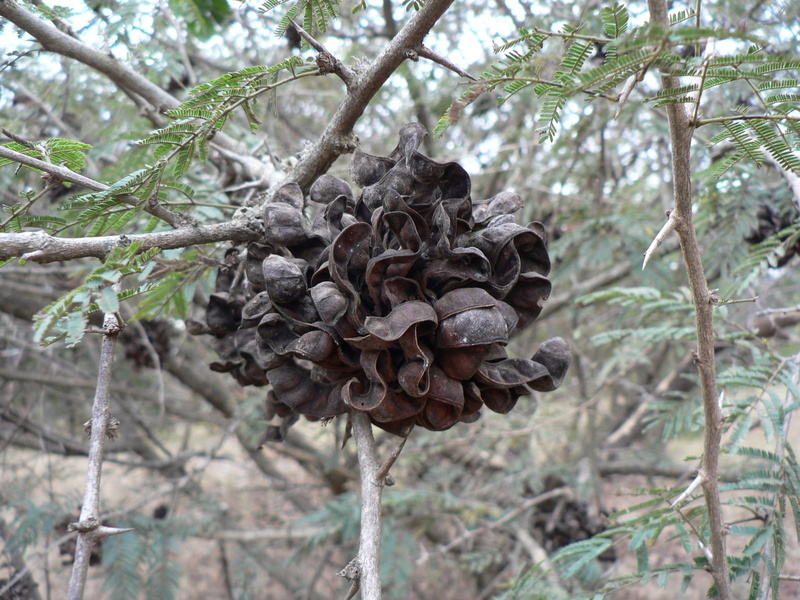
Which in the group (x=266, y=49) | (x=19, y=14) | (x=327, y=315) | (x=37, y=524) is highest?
(x=266, y=49)

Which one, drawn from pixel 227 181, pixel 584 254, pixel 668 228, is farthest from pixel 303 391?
pixel 584 254

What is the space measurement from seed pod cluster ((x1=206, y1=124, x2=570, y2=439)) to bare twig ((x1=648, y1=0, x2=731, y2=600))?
339mm

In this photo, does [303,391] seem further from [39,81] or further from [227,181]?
[39,81]

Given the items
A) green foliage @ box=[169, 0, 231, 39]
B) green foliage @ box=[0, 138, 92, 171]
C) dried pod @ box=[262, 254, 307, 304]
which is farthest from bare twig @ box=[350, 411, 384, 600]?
green foliage @ box=[169, 0, 231, 39]

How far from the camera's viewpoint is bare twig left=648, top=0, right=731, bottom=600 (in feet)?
3.97

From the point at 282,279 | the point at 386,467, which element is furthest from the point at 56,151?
the point at 386,467

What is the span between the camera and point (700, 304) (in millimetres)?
1392

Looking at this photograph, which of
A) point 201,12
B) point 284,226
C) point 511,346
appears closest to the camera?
point 284,226

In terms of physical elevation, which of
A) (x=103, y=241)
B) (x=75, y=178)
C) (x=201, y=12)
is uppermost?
(x=201, y=12)

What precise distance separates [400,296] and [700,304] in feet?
2.38

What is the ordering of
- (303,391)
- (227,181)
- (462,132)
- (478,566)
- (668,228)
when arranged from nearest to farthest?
(668,228), (303,391), (227,181), (478,566), (462,132)

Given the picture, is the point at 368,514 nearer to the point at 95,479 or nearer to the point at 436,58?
the point at 95,479

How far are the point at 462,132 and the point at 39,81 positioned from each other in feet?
11.4

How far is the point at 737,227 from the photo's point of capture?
2.91m
